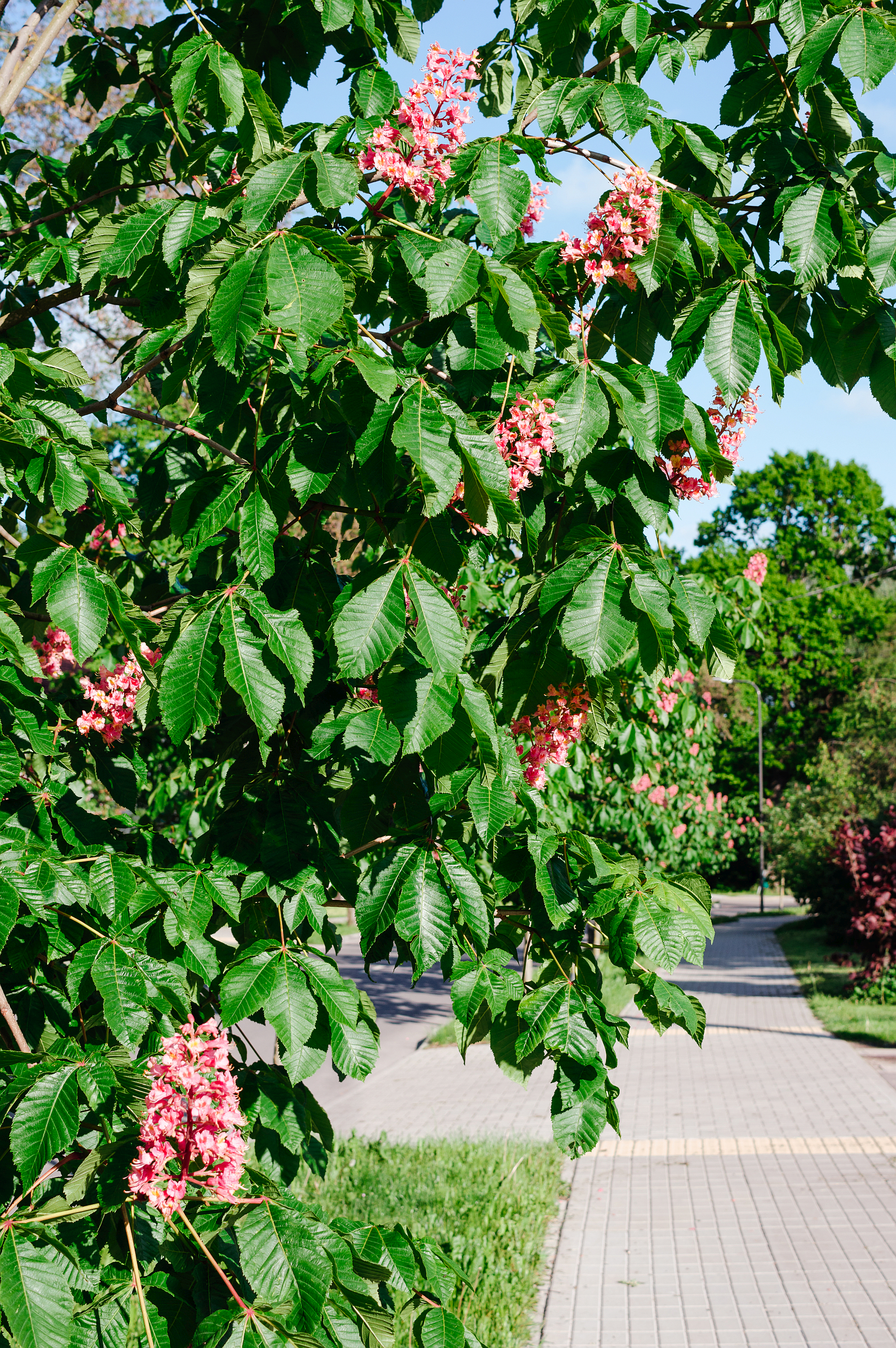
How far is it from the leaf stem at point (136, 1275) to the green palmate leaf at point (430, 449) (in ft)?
4.14

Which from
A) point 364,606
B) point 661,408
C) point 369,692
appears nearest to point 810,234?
point 661,408

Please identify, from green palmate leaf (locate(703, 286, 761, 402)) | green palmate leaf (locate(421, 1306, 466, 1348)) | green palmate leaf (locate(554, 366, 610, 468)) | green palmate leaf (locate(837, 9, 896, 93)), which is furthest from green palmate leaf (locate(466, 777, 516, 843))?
green palmate leaf (locate(837, 9, 896, 93))

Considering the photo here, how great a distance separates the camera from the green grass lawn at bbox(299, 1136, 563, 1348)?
5.12m

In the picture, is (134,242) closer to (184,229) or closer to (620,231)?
(184,229)

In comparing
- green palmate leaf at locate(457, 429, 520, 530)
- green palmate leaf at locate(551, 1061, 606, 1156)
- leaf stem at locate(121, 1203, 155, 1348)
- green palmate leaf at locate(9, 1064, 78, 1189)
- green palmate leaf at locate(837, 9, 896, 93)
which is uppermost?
green palmate leaf at locate(837, 9, 896, 93)

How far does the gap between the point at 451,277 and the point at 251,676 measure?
0.73m

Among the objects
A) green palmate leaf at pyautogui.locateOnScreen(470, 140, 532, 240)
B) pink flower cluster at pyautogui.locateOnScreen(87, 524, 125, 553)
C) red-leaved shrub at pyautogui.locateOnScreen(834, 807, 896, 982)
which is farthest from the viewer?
red-leaved shrub at pyautogui.locateOnScreen(834, 807, 896, 982)

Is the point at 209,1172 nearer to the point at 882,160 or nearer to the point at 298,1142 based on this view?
the point at 298,1142

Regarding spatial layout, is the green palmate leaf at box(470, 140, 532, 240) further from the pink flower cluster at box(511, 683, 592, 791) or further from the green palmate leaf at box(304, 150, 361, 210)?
the pink flower cluster at box(511, 683, 592, 791)

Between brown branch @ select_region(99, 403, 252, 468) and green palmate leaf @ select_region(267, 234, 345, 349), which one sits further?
brown branch @ select_region(99, 403, 252, 468)

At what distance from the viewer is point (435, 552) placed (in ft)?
5.95

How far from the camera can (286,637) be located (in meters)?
1.81

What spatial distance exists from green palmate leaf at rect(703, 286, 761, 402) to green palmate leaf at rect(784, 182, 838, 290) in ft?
0.48

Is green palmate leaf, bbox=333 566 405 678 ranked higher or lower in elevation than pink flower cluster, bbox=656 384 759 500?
lower
